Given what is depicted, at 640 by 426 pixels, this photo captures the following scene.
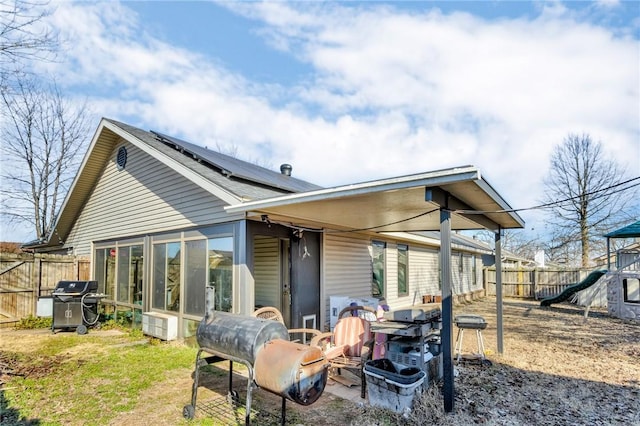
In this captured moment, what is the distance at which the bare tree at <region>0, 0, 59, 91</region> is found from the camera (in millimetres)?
5801

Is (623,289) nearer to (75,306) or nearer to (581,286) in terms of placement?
(581,286)

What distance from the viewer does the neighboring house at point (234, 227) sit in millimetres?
5102

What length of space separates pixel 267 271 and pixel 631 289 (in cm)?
1120

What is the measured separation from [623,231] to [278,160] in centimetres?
2206

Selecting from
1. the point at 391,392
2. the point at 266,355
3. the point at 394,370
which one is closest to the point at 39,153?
the point at 266,355

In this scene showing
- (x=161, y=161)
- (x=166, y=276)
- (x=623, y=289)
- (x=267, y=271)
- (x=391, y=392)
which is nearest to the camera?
(x=391, y=392)

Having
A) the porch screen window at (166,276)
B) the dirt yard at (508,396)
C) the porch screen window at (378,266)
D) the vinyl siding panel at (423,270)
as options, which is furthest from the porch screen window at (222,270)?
the vinyl siding panel at (423,270)

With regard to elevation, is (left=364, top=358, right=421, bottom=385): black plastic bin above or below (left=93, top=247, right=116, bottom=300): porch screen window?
below

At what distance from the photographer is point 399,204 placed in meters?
5.00

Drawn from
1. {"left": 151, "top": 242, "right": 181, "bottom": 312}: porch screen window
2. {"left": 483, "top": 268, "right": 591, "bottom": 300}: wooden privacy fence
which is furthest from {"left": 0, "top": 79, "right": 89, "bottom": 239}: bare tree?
{"left": 483, "top": 268, "right": 591, "bottom": 300}: wooden privacy fence

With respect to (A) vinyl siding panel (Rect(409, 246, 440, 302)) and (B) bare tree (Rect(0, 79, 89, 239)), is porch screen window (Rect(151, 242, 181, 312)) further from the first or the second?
(B) bare tree (Rect(0, 79, 89, 239))

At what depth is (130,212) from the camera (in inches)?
348

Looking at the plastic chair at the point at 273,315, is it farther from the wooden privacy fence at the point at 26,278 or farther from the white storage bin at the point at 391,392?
the wooden privacy fence at the point at 26,278

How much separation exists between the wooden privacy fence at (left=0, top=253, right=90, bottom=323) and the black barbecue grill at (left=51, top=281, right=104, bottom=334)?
6.31 ft
